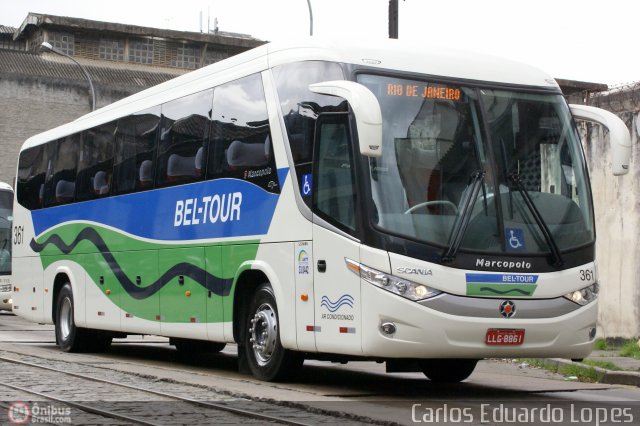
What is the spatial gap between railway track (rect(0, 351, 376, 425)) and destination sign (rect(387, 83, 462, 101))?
126 inches

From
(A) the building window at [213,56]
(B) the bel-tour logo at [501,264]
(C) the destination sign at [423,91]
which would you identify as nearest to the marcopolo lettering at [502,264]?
(B) the bel-tour logo at [501,264]

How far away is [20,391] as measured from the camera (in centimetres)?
1119

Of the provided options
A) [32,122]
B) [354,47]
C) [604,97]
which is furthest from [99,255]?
[32,122]

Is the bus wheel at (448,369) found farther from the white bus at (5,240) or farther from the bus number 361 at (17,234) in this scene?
the white bus at (5,240)

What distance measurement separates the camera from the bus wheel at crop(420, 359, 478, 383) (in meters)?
13.1

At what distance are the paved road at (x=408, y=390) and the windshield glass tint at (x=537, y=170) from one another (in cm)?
156

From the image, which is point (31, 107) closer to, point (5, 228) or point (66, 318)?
point (5, 228)

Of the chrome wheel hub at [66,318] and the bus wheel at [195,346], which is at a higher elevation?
the chrome wheel hub at [66,318]

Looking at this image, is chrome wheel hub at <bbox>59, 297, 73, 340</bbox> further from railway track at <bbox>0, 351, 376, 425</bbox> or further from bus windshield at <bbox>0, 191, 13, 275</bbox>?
bus windshield at <bbox>0, 191, 13, 275</bbox>

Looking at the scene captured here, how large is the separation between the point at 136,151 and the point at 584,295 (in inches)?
284

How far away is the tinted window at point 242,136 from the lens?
40.9 ft

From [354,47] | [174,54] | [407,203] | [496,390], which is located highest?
[174,54]

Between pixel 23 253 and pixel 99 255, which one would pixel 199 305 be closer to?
pixel 99 255

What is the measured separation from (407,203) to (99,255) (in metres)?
7.53
